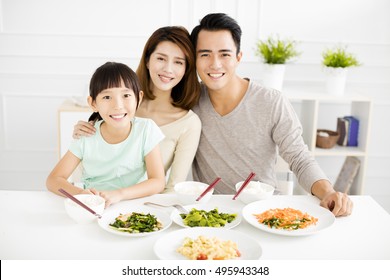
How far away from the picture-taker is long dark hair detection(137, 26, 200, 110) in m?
2.15

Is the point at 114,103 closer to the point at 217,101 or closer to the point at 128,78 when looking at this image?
the point at 128,78

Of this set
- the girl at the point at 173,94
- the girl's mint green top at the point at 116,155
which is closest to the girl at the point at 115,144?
the girl's mint green top at the point at 116,155

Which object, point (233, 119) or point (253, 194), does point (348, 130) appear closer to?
point (233, 119)

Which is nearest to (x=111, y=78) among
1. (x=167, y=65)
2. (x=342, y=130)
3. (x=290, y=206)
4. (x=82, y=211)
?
(x=167, y=65)

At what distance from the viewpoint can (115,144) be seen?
195 centimetres

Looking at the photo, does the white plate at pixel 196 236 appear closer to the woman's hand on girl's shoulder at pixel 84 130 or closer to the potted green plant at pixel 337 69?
the woman's hand on girl's shoulder at pixel 84 130

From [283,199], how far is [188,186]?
13.4 inches

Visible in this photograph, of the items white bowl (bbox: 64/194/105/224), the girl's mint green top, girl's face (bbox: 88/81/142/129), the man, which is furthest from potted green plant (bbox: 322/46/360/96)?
white bowl (bbox: 64/194/105/224)

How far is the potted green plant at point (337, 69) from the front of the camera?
132 inches

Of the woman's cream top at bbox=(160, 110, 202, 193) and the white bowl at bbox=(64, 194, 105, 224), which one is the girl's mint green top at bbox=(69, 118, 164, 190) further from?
the white bowl at bbox=(64, 194, 105, 224)

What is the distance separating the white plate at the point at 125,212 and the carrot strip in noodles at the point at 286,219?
0.30m

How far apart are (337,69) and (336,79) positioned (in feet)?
0.23

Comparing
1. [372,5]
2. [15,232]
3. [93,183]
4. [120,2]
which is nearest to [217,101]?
[93,183]

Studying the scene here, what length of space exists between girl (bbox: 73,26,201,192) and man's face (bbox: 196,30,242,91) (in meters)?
0.05
